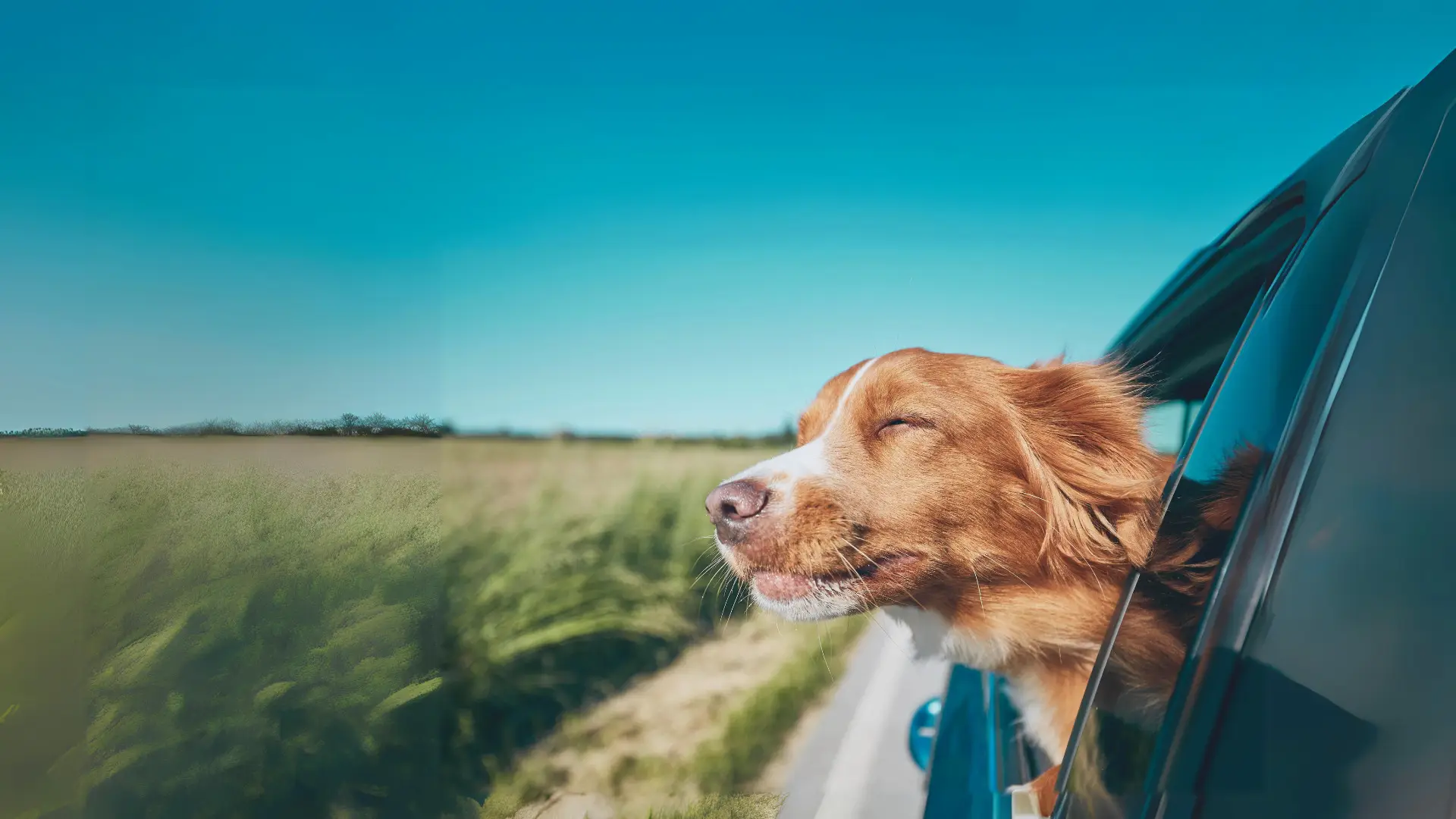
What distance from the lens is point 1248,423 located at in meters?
0.87

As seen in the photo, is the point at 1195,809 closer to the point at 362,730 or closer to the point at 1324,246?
the point at 1324,246

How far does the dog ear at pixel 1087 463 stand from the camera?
51.2 inches

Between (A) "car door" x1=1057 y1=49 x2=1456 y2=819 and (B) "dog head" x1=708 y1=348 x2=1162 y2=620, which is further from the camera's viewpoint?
(B) "dog head" x1=708 y1=348 x2=1162 y2=620

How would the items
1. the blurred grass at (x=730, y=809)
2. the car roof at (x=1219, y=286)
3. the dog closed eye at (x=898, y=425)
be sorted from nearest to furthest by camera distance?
the car roof at (x=1219, y=286) → the dog closed eye at (x=898, y=425) → the blurred grass at (x=730, y=809)

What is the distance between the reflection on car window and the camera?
0.82m

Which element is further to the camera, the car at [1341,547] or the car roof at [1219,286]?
the car roof at [1219,286]

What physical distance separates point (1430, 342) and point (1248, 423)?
0.18 m

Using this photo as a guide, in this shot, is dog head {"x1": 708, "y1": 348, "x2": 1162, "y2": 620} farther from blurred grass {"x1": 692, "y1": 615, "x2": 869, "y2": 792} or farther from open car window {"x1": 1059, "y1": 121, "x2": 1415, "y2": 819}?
blurred grass {"x1": 692, "y1": 615, "x2": 869, "y2": 792}

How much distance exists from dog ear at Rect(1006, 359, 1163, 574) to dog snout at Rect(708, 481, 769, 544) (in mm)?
509

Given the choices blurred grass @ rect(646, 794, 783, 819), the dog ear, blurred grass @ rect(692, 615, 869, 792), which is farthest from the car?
blurred grass @ rect(692, 615, 869, 792)

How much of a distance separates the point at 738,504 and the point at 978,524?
1.46 ft

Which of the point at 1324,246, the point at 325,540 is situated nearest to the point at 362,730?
the point at 325,540

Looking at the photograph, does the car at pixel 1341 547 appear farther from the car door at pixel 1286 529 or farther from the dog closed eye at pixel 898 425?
the dog closed eye at pixel 898 425

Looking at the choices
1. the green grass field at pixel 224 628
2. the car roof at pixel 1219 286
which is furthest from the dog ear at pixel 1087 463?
the green grass field at pixel 224 628
